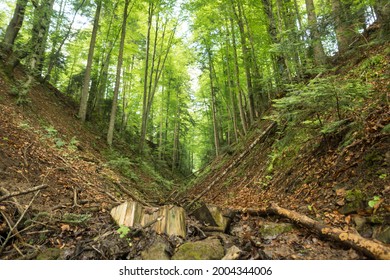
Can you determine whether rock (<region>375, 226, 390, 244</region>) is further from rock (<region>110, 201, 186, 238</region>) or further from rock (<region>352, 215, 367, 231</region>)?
rock (<region>110, 201, 186, 238</region>)

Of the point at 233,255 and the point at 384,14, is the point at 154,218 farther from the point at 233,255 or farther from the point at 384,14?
the point at 384,14

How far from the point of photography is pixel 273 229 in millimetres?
4145

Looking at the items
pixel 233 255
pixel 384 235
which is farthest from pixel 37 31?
pixel 384 235

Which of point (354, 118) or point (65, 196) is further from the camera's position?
point (65, 196)

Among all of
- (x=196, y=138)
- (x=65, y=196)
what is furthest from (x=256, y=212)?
(x=196, y=138)

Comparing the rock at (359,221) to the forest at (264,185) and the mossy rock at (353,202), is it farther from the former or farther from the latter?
the mossy rock at (353,202)

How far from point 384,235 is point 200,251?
2.42m

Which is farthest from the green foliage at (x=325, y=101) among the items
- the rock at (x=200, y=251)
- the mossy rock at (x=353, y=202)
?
the rock at (x=200, y=251)

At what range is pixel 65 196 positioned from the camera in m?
5.28

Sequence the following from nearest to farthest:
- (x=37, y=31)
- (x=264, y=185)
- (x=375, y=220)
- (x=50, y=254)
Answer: (x=375, y=220), (x=50, y=254), (x=264, y=185), (x=37, y=31)

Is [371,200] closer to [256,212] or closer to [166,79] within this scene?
[256,212]
